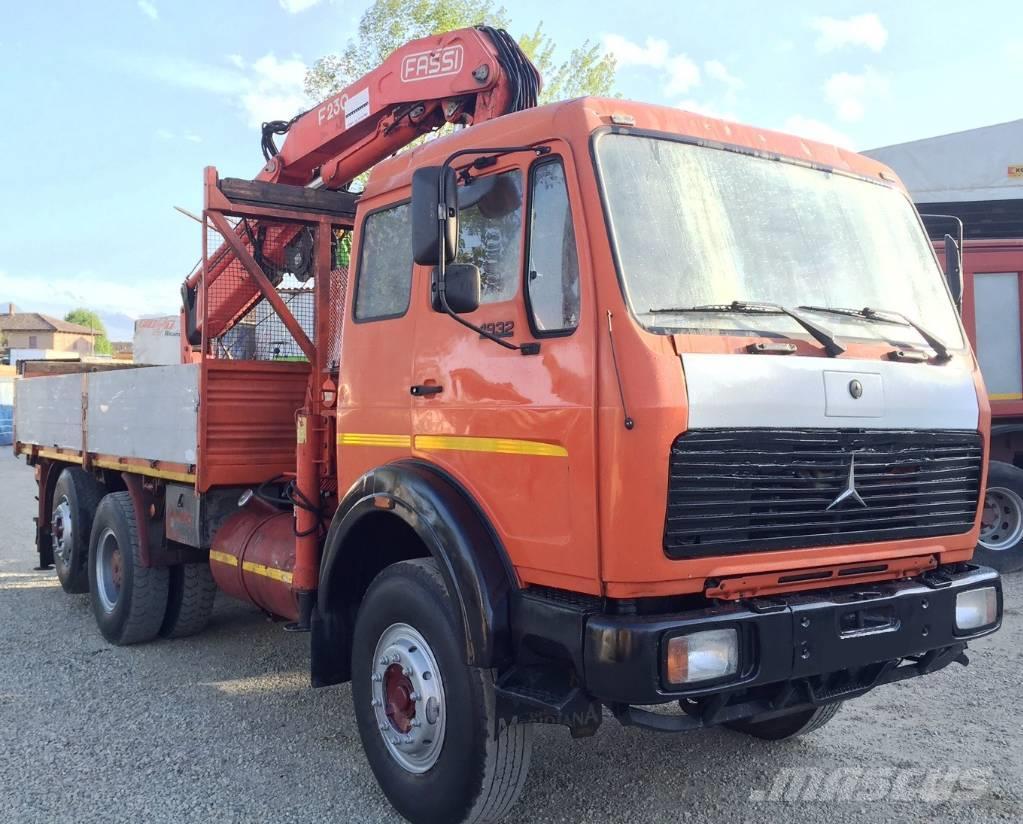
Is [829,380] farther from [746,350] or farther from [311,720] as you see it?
[311,720]

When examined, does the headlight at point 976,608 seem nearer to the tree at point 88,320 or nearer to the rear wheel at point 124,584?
the rear wheel at point 124,584

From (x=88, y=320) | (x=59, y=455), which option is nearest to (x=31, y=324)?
(x=88, y=320)

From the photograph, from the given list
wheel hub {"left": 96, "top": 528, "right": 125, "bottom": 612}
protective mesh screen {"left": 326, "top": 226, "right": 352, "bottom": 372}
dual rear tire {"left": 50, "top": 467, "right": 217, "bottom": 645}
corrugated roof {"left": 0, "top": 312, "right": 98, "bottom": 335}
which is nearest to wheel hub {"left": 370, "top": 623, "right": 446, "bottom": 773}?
protective mesh screen {"left": 326, "top": 226, "right": 352, "bottom": 372}

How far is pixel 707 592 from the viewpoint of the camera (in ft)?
9.87

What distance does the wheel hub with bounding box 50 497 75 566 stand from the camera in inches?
284

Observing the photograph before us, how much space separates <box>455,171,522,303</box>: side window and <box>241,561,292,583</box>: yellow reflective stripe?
2099 mm

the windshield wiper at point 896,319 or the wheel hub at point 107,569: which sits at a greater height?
the windshield wiper at point 896,319

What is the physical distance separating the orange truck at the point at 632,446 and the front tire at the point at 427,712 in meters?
0.01

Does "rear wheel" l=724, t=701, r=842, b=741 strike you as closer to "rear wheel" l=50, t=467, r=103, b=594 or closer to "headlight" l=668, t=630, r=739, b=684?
"headlight" l=668, t=630, r=739, b=684

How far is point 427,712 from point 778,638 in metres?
1.33

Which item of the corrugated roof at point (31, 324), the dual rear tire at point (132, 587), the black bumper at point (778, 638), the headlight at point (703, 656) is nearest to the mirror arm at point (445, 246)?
the black bumper at point (778, 638)

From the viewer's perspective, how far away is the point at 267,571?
4.93m

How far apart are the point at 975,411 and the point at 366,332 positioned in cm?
249

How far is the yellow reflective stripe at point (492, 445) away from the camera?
310 centimetres
